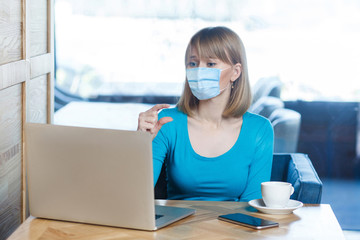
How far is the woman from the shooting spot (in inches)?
75.9

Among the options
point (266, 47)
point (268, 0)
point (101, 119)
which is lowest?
point (101, 119)

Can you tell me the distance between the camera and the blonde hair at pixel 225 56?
198 cm

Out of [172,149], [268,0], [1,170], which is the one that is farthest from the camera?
[268,0]

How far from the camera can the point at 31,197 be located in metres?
1.37

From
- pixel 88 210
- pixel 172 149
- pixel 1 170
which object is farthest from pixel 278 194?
pixel 1 170

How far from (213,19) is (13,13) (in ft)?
5.46

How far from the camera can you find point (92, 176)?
4.15 ft

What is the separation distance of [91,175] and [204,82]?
0.83 m

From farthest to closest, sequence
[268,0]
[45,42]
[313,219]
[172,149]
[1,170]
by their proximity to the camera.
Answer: [268,0]
[45,42]
[172,149]
[1,170]
[313,219]

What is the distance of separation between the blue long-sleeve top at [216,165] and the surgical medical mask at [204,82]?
12 centimetres

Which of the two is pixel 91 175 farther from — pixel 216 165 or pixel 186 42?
pixel 186 42

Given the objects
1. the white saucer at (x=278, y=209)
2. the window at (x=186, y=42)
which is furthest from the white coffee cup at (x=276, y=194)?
the window at (x=186, y=42)

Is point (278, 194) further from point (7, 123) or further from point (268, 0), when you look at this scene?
point (268, 0)

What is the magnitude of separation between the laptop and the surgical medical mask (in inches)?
28.6
